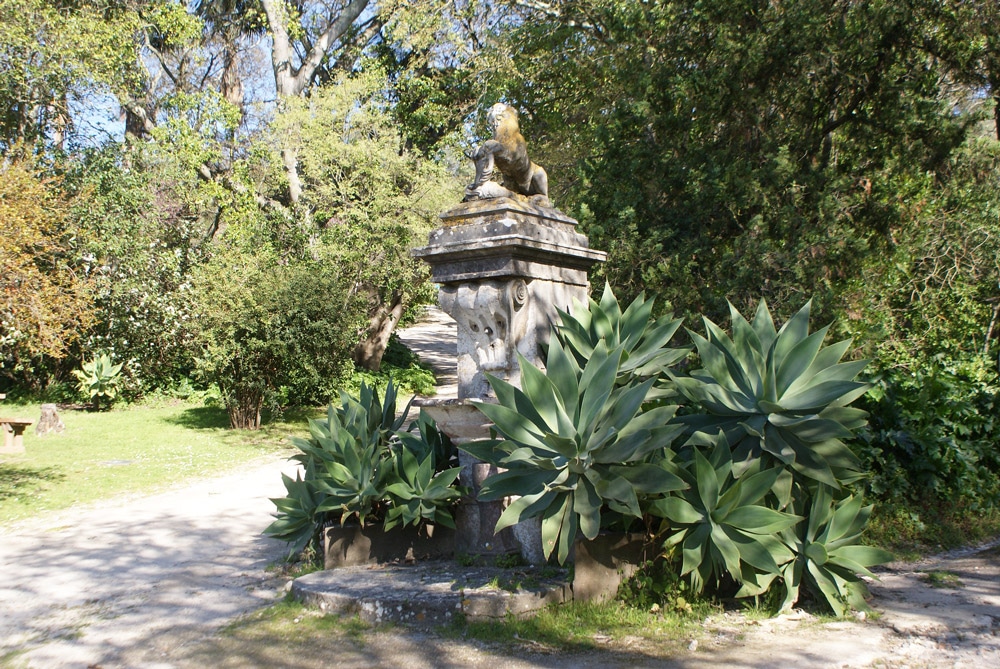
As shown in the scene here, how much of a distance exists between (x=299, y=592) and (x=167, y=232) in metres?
17.9

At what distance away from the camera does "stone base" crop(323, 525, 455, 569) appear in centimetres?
538

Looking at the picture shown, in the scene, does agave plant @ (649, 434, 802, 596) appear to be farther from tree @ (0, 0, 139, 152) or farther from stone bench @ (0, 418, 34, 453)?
tree @ (0, 0, 139, 152)

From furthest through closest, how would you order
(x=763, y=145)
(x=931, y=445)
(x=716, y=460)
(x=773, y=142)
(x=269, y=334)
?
(x=269, y=334), (x=763, y=145), (x=773, y=142), (x=931, y=445), (x=716, y=460)

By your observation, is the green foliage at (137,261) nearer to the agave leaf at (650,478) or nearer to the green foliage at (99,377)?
the green foliage at (99,377)

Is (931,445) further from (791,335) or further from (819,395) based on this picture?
(819,395)

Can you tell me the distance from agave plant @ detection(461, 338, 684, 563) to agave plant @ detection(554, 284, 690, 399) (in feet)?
2.05

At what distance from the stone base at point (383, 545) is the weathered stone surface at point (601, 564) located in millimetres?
1367

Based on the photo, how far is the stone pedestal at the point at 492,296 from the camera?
200 inches

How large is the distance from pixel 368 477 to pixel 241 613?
115cm

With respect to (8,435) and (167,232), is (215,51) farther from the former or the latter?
(8,435)

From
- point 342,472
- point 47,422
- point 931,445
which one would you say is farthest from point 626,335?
point 47,422

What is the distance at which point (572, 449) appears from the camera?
13.0ft

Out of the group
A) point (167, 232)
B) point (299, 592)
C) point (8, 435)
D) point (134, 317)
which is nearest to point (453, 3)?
point (167, 232)

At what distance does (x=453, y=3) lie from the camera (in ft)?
60.7
